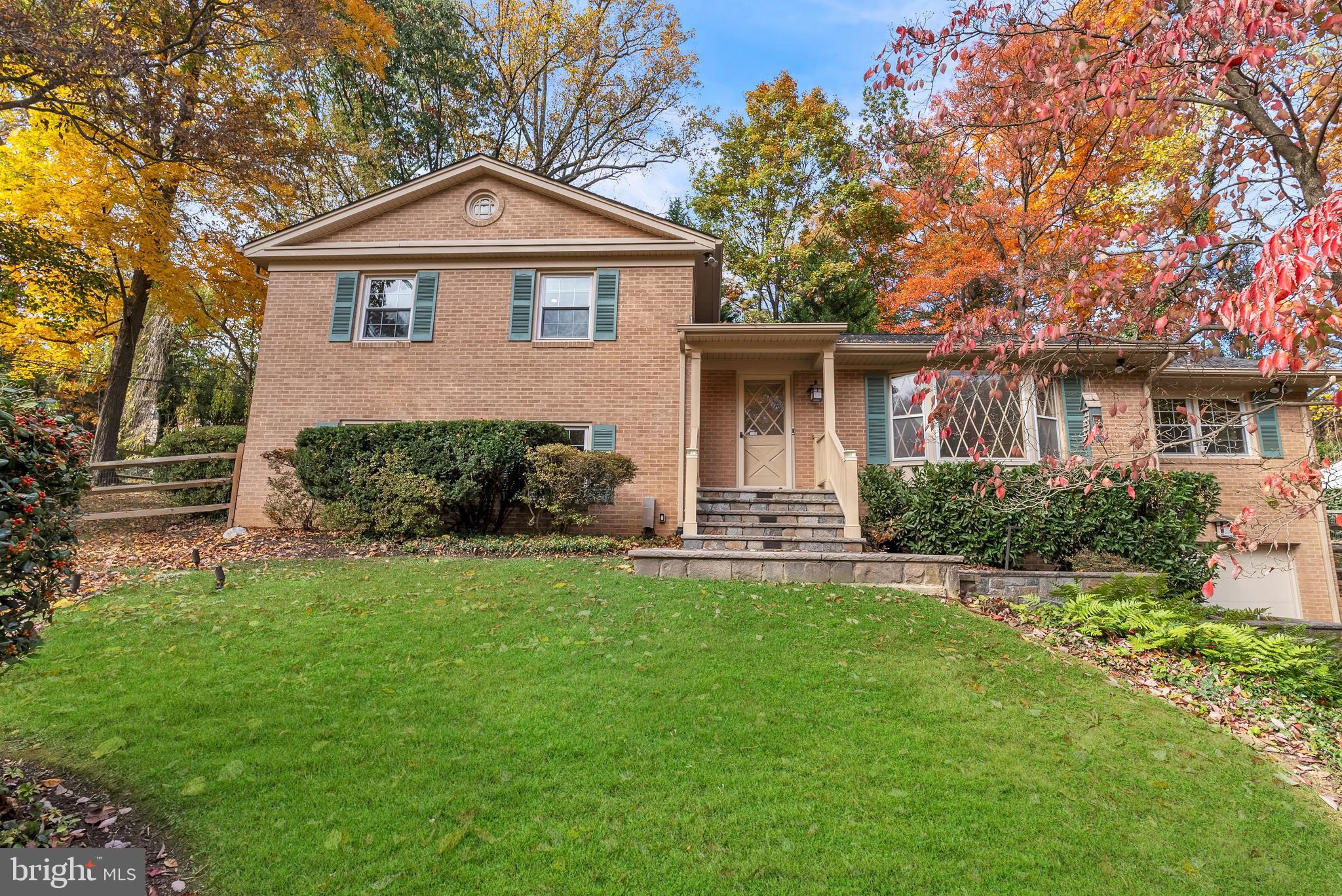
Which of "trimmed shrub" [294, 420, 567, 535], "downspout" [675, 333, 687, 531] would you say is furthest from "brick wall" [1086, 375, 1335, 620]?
"trimmed shrub" [294, 420, 567, 535]

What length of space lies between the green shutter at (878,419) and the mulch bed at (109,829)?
32.3ft

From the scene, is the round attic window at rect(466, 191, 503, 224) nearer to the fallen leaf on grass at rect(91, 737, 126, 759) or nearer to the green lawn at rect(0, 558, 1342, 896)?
the green lawn at rect(0, 558, 1342, 896)

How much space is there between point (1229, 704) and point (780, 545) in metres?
4.70

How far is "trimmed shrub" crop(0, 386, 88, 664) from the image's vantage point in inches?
101

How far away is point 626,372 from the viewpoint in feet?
35.9

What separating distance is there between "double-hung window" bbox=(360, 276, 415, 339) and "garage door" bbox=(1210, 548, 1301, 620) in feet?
48.6

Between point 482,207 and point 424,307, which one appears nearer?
point 424,307

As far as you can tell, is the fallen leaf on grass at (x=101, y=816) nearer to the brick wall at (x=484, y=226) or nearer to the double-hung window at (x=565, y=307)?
the double-hung window at (x=565, y=307)

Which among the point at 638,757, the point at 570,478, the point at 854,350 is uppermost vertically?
the point at 854,350

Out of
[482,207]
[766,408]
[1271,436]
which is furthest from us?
[482,207]

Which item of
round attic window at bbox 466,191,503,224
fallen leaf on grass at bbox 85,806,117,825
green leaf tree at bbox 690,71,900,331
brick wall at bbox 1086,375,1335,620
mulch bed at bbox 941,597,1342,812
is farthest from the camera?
green leaf tree at bbox 690,71,900,331

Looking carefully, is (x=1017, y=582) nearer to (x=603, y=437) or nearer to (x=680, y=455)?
(x=680, y=455)

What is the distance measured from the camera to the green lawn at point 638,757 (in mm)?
2691

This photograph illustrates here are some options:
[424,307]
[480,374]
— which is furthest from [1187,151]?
[424,307]
